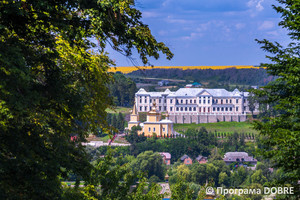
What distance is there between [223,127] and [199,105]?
1022cm

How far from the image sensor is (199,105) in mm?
109438

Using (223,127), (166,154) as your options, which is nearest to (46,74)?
(166,154)

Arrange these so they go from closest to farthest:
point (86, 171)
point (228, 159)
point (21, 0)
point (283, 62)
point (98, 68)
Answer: point (21, 0) → point (86, 171) → point (98, 68) → point (283, 62) → point (228, 159)

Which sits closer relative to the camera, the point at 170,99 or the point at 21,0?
the point at 21,0

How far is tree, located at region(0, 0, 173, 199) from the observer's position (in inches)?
202

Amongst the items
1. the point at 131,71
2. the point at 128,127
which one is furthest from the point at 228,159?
the point at 131,71

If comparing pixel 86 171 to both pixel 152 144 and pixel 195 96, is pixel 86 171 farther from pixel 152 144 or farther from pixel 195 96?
pixel 195 96

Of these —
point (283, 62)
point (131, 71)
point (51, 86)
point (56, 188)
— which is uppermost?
point (131, 71)

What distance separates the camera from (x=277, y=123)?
26.9 feet

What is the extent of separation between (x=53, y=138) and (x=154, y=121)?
291 ft

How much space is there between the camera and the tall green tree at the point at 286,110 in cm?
743

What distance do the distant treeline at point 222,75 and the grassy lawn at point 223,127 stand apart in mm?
57418

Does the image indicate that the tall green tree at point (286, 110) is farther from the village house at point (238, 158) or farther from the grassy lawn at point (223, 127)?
the grassy lawn at point (223, 127)

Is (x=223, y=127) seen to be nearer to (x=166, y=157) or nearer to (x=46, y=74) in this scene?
(x=166, y=157)
